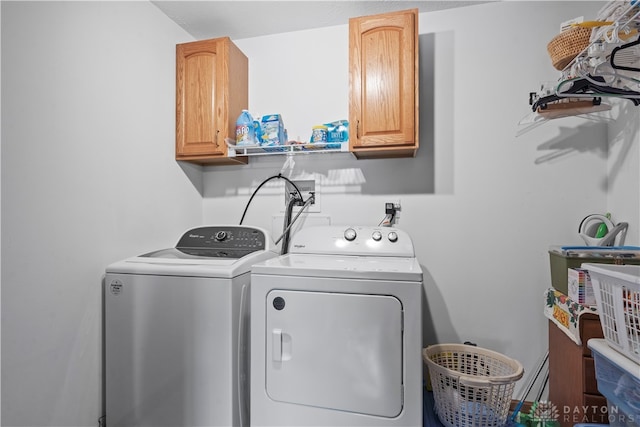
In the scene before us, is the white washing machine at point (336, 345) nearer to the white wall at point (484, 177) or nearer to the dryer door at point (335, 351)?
the dryer door at point (335, 351)

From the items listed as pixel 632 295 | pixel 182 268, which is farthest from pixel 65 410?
pixel 632 295

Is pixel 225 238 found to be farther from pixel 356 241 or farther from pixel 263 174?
pixel 356 241

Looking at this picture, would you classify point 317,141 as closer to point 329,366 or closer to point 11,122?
point 329,366

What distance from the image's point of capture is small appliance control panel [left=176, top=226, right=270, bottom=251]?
192 centimetres

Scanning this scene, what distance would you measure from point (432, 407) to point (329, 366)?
819 mm

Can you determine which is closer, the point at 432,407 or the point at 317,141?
the point at 432,407

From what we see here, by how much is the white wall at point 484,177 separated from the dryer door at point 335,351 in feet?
2.81

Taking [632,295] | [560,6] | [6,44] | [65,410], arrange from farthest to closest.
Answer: [560,6], [65,410], [6,44], [632,295]

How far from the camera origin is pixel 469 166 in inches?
76.7

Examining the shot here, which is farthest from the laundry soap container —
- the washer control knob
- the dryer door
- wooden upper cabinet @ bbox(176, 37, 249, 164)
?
wooden upper cabinet @ bbox(176, 37, 249, 164)

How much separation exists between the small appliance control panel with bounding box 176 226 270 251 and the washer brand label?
0.50 metres

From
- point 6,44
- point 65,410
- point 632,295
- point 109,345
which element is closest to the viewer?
point 632,295
